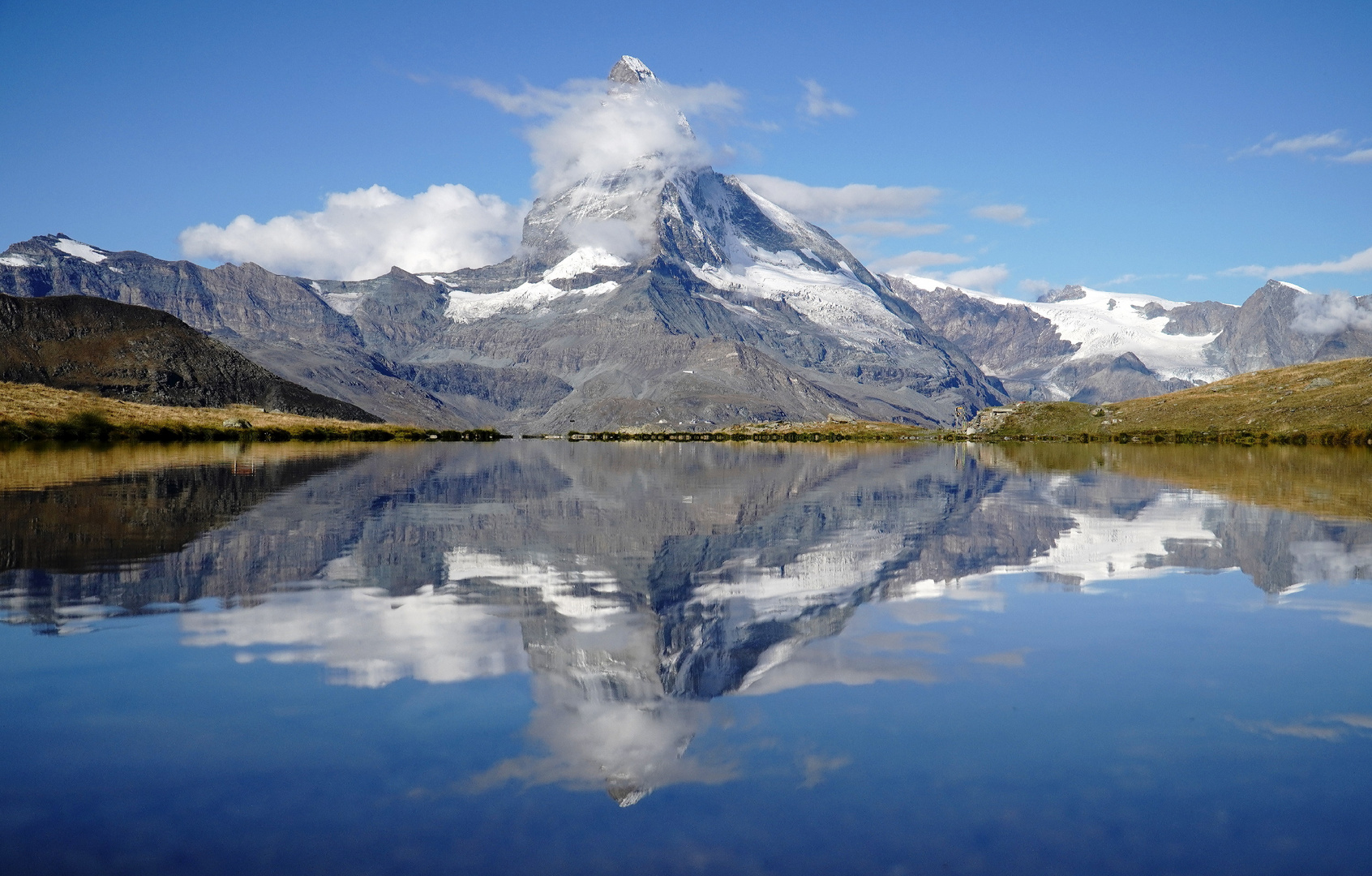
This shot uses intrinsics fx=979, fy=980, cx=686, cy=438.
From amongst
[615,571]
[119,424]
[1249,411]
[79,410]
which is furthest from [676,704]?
[1249,411]

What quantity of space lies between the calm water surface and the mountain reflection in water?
0.38 ft

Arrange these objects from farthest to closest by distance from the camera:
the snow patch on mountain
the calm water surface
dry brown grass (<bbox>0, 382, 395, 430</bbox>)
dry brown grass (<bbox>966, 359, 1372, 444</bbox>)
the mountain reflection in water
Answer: dry brown grass (<bbox>966, 359, 1372, 444</bbox>), dry brown grass (<bbox>0, 382, 395, 430</bbox>), the snow patch on mountain, the mountain reflection in water, the calm water surface

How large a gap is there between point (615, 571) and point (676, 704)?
10.2 m

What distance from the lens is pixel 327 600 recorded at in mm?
18266

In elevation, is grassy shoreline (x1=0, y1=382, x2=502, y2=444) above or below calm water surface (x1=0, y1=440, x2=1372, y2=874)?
above

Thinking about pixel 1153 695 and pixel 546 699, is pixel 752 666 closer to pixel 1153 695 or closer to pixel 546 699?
pixel 546 699

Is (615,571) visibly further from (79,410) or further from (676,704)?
(79,410)

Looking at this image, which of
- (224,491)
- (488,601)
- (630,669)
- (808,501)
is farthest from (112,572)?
(808,501)

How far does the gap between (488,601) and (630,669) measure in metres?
5.46

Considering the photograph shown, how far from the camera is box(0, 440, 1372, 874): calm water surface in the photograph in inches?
331

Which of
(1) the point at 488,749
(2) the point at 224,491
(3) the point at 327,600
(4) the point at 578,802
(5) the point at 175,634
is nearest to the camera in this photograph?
(4) the point at 578,802

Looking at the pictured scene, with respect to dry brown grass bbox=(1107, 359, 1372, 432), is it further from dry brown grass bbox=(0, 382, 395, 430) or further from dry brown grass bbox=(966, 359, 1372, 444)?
dry brown grass bbox=(0, 382, 395, 430)

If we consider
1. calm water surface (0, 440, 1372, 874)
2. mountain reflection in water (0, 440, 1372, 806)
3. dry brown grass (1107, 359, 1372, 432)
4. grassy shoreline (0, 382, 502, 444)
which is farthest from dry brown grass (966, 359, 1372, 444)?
calm water surface (0, 440, 1372, 874)

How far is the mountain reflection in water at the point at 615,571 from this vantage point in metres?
13.3
